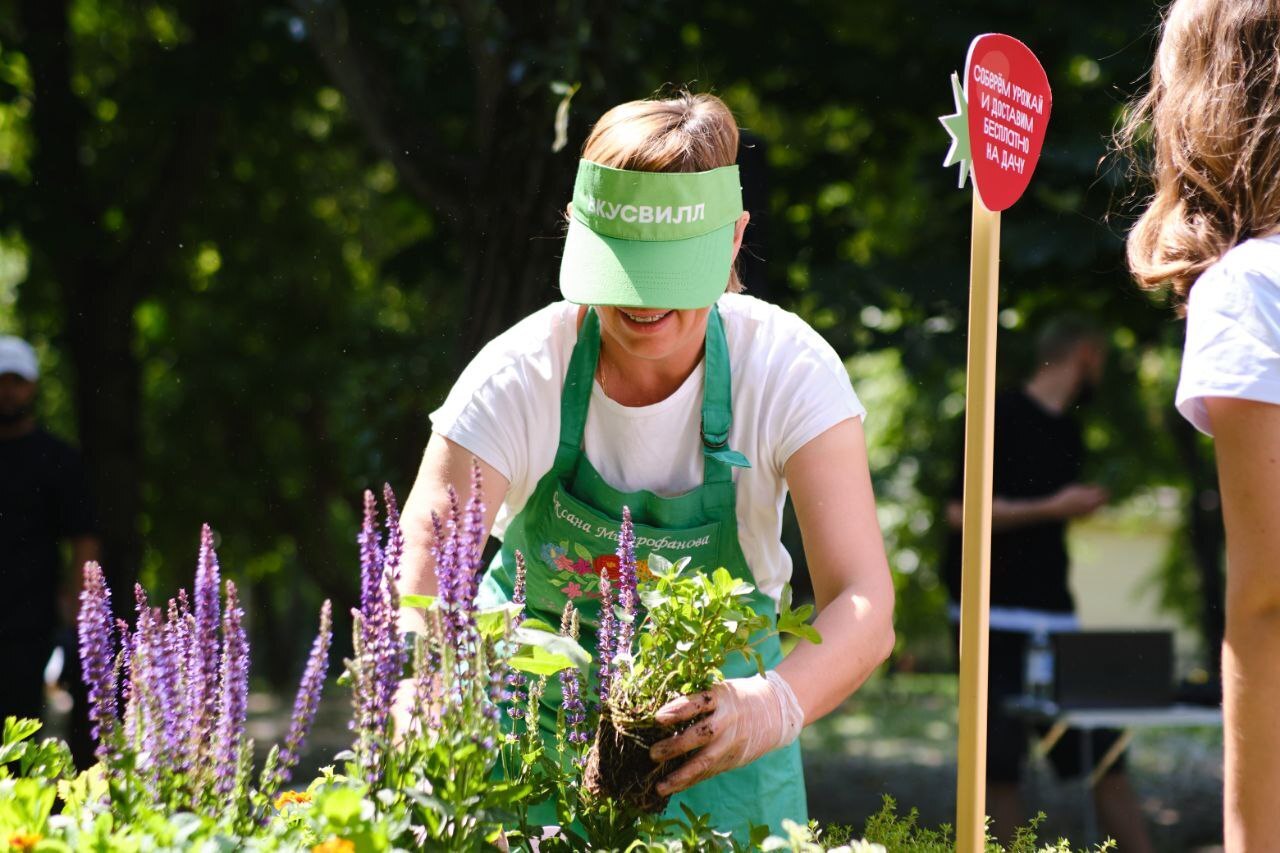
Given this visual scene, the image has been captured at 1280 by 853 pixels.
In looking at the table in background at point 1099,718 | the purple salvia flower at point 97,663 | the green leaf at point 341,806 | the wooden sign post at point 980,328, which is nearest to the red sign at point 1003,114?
the wooden sign post at point 980,328

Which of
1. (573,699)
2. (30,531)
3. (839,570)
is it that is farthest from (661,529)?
(30,531)

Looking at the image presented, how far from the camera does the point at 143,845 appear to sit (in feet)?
4.08

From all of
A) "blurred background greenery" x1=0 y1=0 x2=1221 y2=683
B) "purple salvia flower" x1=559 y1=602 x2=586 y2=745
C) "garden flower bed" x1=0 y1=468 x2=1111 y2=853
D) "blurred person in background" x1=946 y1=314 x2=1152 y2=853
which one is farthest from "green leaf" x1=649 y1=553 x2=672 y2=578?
"blurred person in background" x1=946 y1=314 x2=1152 y2=853

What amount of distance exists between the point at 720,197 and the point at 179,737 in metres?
0.91

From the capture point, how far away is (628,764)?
143 cm

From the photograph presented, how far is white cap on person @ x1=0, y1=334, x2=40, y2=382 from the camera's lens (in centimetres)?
418

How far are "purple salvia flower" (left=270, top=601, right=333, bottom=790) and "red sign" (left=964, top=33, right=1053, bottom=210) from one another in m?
0.87

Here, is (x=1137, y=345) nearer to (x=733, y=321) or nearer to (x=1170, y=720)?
(x=1170, y=720)

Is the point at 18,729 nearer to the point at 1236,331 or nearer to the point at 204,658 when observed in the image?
the point at 204,658

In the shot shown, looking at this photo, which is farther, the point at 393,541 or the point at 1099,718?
the point at 1099,718

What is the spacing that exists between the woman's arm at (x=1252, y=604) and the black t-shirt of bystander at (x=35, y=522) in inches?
131

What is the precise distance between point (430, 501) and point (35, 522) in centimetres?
263

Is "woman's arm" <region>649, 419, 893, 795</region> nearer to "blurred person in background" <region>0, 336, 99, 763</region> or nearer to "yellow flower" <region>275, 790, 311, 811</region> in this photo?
"yellow flower" <region>275, 790, 311, 811</region>

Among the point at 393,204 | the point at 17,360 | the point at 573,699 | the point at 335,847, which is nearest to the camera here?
the point at 335,847
